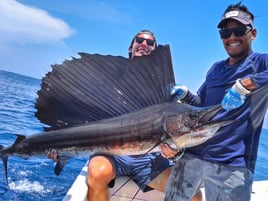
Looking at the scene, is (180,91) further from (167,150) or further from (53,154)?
(53,154)

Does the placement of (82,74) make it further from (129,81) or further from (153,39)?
(153,39)

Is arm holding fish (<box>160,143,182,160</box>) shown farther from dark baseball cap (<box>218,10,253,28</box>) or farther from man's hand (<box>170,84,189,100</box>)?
dark baseball cap (<box>218,10,253,28</box>)

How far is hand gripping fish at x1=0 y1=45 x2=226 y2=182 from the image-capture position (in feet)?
6.73

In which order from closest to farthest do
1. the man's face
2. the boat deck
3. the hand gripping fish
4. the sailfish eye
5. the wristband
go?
the wristband
the sailfish eye
the hand gripping fish
the boat deck
the man's face

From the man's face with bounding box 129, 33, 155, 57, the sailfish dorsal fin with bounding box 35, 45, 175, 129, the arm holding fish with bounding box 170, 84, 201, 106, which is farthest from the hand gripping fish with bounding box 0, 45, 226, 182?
the man's face with bounding box 129, 33, 155, 57

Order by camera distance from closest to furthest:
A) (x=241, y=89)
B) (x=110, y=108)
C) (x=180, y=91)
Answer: (x=241, y=89), (x=110, y=108), (x=180, y=91)

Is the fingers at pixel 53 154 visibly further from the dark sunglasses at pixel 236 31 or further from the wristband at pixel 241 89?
the dark sunglasses at pixel 236 31

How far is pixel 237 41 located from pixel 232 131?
0.60 metres

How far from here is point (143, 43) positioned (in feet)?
11.4

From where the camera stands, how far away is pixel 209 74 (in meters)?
2.39

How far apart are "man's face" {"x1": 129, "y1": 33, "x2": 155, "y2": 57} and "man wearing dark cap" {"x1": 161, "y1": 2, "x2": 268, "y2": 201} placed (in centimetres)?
122

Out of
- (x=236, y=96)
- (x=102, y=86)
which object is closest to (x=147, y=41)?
(x=102, y=86)

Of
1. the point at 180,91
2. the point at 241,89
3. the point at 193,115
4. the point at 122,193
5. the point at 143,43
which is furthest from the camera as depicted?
the point at 143,43

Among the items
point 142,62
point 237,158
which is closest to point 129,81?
point 142,62
